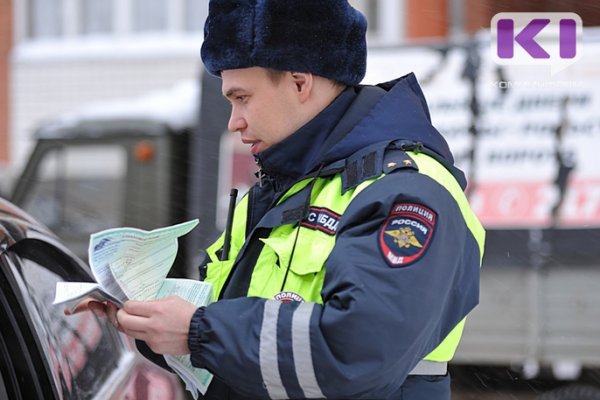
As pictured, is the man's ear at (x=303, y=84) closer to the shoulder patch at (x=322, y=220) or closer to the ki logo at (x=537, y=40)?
the shoulder patch at (x=322, y=220)

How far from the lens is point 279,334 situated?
61.0 inches

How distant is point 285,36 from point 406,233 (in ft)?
1.48

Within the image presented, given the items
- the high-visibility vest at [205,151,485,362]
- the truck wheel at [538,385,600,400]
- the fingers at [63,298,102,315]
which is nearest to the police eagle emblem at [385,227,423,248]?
the high-visibility vest at [205,151,485,362]

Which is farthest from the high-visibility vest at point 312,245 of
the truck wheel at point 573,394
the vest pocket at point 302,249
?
the truck wheel at point 573,394

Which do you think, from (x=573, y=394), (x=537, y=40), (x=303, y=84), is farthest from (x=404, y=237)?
(x=573, y=394)

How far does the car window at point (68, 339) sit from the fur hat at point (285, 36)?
748 millimetres

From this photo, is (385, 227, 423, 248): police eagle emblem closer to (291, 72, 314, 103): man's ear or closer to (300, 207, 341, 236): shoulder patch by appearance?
(300, 207, 341, 236): shoulder patch

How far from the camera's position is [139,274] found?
1.75 metres

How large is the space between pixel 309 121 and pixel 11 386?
0.89 meters

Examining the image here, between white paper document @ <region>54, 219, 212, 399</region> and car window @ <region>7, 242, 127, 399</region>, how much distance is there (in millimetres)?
423

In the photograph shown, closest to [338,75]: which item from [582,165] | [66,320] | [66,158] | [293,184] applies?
[293,184]

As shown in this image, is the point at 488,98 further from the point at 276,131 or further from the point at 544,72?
the point at 276,131

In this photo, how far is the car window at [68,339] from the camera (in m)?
2.13

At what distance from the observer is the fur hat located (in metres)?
1.74
